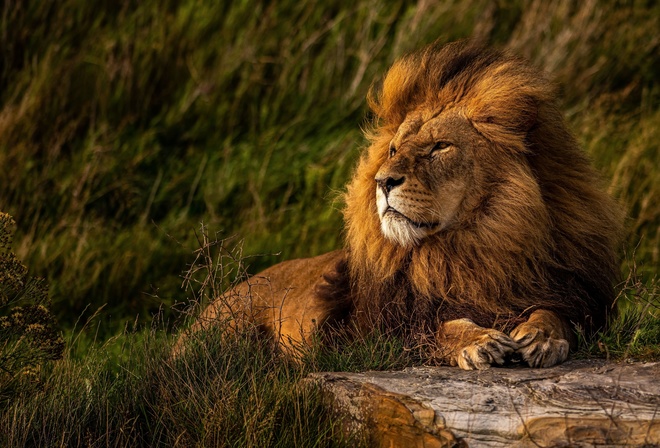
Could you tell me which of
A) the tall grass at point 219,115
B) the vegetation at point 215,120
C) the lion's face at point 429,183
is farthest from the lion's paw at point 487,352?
the tall grass at point 219,115

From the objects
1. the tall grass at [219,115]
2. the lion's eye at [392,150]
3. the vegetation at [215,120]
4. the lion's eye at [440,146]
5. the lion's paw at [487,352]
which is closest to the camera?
the lion's paw at [487,352]

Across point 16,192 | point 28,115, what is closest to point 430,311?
point 16,192

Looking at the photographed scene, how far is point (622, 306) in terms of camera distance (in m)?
6.31

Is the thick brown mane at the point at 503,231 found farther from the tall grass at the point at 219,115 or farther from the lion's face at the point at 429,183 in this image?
the tall grass at the point at 219,115

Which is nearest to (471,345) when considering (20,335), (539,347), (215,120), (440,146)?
(539,347)

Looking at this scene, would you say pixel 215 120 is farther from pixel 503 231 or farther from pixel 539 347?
pixel 539 347

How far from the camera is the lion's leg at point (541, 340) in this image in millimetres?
3961

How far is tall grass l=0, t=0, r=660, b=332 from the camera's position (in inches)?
286

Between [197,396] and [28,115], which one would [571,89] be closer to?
[28,115]

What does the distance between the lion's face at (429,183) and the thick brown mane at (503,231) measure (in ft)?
0.21

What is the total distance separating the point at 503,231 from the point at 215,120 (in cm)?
461

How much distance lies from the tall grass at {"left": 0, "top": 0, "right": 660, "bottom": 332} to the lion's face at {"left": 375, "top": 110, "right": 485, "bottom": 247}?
275 cm

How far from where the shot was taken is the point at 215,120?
27.8 ft

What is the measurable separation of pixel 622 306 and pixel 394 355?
254 centimetres
